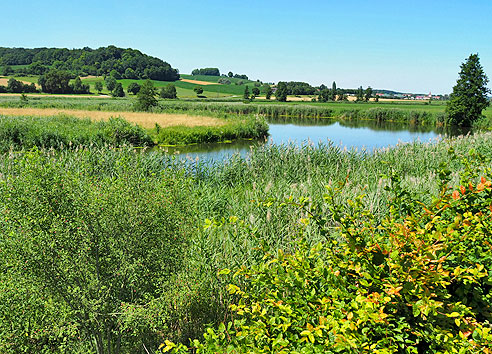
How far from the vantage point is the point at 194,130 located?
1072 inches

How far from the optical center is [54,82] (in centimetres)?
8431

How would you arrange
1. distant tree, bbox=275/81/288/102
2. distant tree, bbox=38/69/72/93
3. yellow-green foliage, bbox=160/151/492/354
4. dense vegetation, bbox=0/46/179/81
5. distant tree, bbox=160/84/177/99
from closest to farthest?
yellow-green foliage, bbox=160/151/492/354, distant tree, bbox=160/84/177/99, distant tree, bbox=38/69/72/93, distant tree, bbox=275/81/288/102, dense vegetation, bbox=0/46/179/81

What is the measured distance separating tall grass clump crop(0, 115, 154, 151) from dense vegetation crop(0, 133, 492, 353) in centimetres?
1634

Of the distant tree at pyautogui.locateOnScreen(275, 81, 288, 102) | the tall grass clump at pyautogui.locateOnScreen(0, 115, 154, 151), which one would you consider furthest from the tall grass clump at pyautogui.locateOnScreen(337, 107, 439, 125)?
the tall grass clump at pyautogui.locateOnScreen(0, 115, 154, 151)

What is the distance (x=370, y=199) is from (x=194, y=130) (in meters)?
23.6

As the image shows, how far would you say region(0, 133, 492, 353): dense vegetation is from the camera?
1.93 metres

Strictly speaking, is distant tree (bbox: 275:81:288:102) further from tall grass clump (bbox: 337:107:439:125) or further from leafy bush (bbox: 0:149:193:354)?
leafy bush (bbox: 0:149:193:354)

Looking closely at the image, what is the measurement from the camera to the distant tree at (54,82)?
275 ft

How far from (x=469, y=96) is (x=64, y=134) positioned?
160 feet

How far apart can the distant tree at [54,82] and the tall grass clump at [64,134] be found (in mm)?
70452

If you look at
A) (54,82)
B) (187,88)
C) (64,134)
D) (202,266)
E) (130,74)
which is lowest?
(202,266)

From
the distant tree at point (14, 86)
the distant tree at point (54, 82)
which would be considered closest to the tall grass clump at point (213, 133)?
the distant tree at point (54, 82)

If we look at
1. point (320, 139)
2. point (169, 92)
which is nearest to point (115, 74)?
point (169, 92)

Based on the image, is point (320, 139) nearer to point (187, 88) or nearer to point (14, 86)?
point (14, 86)
